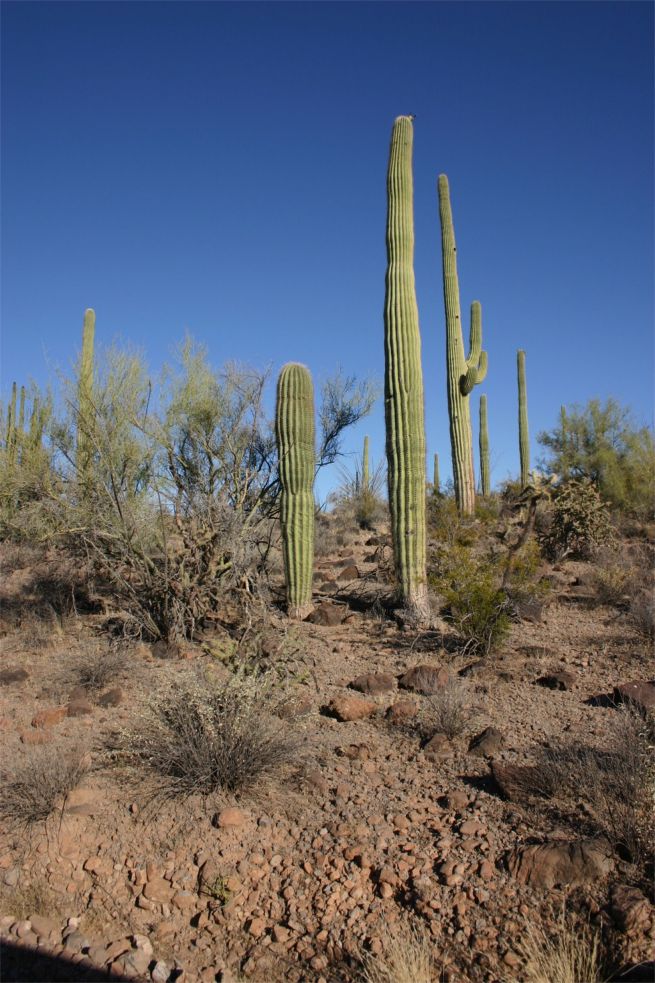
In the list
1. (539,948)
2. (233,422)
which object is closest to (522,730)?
(539,948)

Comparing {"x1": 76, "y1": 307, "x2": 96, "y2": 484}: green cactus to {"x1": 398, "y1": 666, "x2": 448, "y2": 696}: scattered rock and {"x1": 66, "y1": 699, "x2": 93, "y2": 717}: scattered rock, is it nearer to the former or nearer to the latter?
{"x1": 66, "y1": 699, "x2": 93, "y2": 717}: scattered rock

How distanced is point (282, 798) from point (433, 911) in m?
1.48

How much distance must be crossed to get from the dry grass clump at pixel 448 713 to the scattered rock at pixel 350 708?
0.50 meters

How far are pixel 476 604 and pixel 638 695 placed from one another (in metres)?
2.35

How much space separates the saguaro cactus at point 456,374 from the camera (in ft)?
49.9

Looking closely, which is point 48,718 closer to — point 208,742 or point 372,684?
point 208,742

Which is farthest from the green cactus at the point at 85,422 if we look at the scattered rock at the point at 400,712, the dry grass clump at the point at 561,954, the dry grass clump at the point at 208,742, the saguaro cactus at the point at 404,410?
the dry grass clump at the point at 561,954

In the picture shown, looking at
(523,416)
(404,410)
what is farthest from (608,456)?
(404,410)

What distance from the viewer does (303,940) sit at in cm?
354

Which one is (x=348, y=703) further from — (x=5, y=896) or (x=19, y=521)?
(x=19, y=521)

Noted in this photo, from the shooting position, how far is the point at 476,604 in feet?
25.5

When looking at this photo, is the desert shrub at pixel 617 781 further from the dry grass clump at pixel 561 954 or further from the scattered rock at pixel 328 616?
the scattered rock at pixel 328 616

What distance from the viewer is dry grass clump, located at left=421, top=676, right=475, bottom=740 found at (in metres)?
5.51

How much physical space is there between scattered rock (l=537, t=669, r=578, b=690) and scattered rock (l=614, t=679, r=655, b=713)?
52 cm
